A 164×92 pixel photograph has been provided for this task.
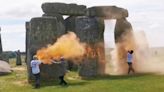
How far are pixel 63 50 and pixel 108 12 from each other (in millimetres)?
6281

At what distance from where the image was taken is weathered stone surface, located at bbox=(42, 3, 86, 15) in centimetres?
4409

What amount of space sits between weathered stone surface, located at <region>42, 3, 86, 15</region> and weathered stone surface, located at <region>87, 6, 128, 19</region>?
6.19 m

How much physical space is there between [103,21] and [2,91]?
1080 cm

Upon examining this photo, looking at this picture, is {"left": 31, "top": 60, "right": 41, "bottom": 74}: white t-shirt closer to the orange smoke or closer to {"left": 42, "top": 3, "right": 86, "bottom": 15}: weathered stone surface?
the orange smoke

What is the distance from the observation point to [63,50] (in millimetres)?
32219

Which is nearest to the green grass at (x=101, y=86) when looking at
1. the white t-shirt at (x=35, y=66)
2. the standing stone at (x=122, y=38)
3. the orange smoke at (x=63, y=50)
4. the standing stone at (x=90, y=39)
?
the white t-shirt at (x=35, y=66)

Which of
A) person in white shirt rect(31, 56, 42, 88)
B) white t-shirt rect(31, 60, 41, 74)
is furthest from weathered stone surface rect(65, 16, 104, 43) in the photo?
white t-shirt rect(31, 60, 41, 74)

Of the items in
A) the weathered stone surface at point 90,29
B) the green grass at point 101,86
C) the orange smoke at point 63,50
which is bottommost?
the green grass at point 101,86

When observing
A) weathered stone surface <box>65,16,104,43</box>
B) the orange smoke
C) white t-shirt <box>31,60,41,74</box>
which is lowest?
white t-shirt <box>31,60,41,74</box>

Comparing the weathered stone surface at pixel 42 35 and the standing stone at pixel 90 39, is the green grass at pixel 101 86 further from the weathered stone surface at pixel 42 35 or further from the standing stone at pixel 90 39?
the standing stone at pixel 90 39

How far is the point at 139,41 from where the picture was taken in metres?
42.1

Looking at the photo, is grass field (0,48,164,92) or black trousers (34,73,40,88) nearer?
grass field (0,48,164,92)

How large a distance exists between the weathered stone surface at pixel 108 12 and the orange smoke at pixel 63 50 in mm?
2258

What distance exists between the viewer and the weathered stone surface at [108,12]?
35812 millimetres
